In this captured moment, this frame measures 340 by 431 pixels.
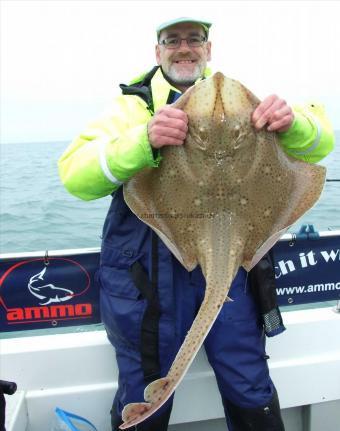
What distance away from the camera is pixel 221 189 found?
2047mm

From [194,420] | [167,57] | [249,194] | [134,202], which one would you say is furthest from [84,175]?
[194,420]

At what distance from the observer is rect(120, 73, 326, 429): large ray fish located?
1.94 m

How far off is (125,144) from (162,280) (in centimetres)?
84

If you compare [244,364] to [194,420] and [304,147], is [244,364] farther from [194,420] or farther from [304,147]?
[304,147]

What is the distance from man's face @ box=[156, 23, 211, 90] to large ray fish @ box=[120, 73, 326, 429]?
0.86m

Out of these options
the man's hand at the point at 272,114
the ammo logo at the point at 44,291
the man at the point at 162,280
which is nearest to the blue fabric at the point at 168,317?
the man at the point at 162,280

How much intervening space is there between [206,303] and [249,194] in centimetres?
54

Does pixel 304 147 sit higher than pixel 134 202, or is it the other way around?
pixel 304 147

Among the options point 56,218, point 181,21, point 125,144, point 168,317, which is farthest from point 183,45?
point 56,218

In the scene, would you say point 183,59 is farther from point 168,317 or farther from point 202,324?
point 202,324

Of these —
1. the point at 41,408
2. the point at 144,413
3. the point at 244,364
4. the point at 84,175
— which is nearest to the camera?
the point at 144,413

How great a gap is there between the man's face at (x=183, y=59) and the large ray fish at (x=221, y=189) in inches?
33.8

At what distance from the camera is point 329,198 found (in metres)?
12.9

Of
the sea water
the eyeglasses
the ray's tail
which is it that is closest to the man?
the eyeglasses
